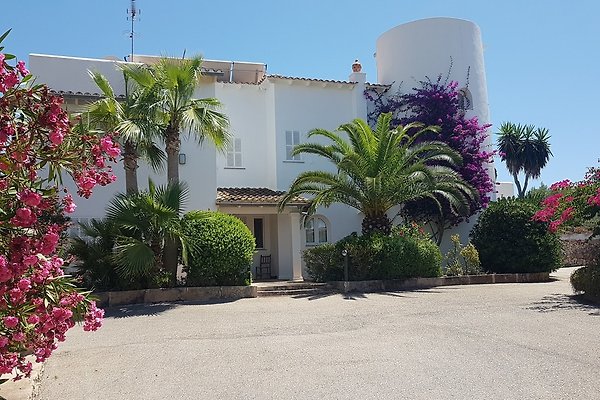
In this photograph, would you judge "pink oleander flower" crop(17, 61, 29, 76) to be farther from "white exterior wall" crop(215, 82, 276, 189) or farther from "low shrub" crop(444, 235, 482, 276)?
"white exterior wall" crop(215, 82, 276, 189)

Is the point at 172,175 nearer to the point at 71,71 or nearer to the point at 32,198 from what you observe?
the point at 71,71

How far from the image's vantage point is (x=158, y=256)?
14328 millimetres

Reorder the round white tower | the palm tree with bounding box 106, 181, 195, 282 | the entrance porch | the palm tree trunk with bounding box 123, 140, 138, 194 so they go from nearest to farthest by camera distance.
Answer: the palm tree with bounding box 106, 181, 195, 282 → the palm tree trunk with bounding box 123, 140, 138, 194 → the entrance porch → the round white tower

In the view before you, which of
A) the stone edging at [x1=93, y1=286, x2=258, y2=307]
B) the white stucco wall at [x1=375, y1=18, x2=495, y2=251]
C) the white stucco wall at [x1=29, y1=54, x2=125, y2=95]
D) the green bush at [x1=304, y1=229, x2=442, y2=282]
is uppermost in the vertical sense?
the white stucco wall at [x1=375, y1=18, x2=495, y2=251]

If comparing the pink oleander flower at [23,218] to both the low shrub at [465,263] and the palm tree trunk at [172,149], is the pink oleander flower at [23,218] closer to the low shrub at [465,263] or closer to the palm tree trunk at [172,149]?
the palm tree trunk at [172,149]

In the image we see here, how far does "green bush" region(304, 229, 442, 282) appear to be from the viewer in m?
16.4

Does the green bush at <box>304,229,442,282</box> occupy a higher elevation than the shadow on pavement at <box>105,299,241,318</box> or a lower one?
higher

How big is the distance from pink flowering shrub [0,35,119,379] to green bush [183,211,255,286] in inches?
392

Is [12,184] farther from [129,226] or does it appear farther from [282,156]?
[282,156]

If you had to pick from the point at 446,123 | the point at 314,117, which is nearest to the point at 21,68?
the point at 314,117

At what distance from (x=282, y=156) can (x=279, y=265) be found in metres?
4.23

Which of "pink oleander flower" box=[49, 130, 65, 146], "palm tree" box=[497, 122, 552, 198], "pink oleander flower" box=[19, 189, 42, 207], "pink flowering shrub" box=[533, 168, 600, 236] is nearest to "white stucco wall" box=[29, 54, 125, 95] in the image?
"pink flowering shrub" box=[533, 168, 600, 236]

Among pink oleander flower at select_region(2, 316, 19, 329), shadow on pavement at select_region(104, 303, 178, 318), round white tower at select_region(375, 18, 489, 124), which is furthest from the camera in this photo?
round white tower at select_region(375, 18, 489, 124)

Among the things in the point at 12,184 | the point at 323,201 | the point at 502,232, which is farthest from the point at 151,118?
the point at 502,232
